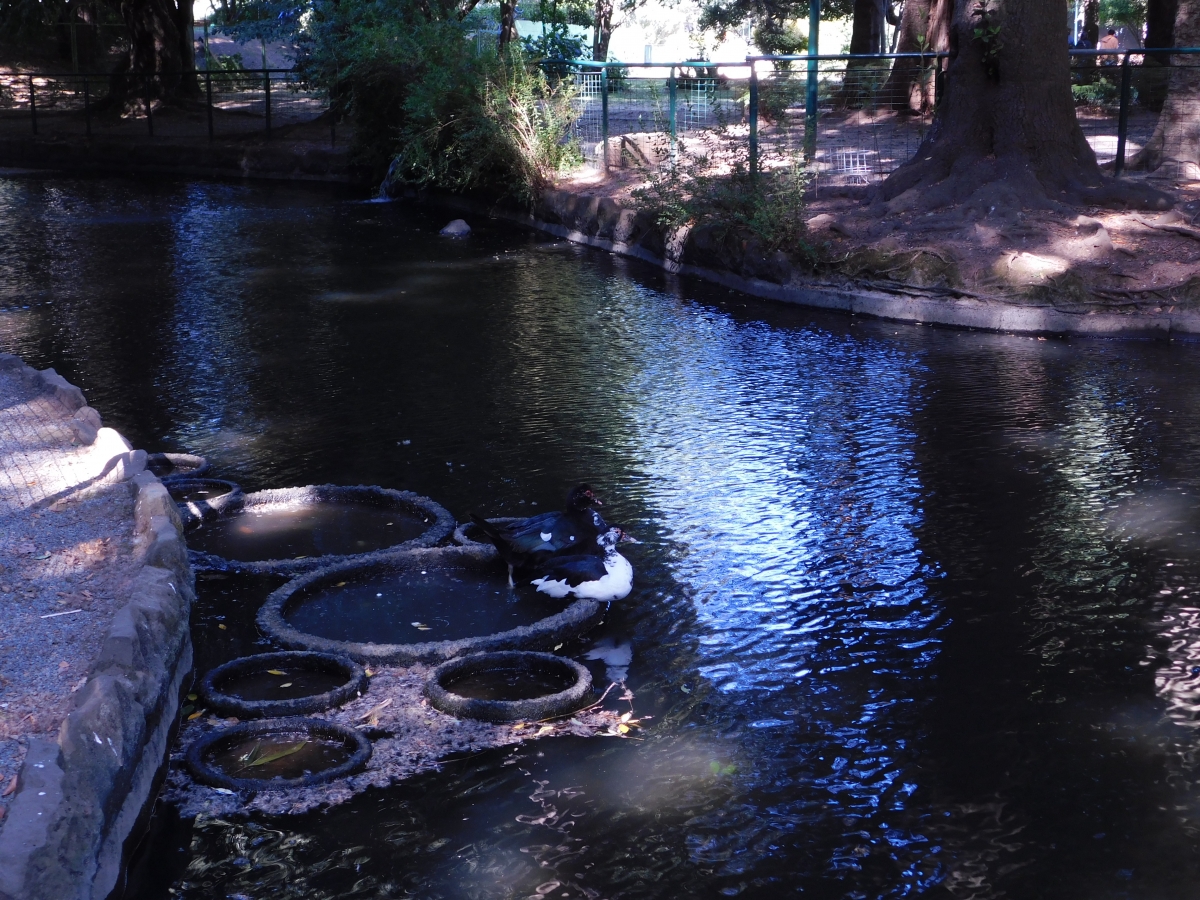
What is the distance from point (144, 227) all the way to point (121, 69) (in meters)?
19.8

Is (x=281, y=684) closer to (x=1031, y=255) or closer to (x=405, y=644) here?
(x=405, y=644)

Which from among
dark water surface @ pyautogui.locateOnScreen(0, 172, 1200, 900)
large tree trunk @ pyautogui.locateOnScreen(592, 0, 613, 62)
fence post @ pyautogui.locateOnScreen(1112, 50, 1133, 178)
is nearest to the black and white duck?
dark water surface @ pyautogui.locateOnScreen(0, 172, 1200, 900)

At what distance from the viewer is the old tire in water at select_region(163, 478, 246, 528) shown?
23.1 ft

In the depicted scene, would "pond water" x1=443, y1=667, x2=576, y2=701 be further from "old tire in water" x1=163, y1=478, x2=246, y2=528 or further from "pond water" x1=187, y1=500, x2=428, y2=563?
"old tire in water" x1=163, y1=478, x2=246, y2=528

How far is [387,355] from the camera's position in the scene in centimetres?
1104

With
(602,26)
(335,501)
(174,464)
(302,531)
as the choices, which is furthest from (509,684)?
(602,26)

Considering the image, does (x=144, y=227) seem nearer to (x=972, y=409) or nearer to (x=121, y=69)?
(x=972, y=409)

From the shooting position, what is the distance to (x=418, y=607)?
5.99 meters

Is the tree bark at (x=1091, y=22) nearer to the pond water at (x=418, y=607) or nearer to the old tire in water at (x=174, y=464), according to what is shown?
the old tire in water at (x=174, y=464)

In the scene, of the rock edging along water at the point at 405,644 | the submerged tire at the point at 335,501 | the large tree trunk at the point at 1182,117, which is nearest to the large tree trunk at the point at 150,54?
the large tree trunk at the point at 1182,117

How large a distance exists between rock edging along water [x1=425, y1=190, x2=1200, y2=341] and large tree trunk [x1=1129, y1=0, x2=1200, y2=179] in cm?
515

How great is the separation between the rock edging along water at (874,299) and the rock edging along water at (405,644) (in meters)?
7.46

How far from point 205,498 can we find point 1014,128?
10.1 metres

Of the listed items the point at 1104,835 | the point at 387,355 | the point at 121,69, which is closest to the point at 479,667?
the point at 1104,835
